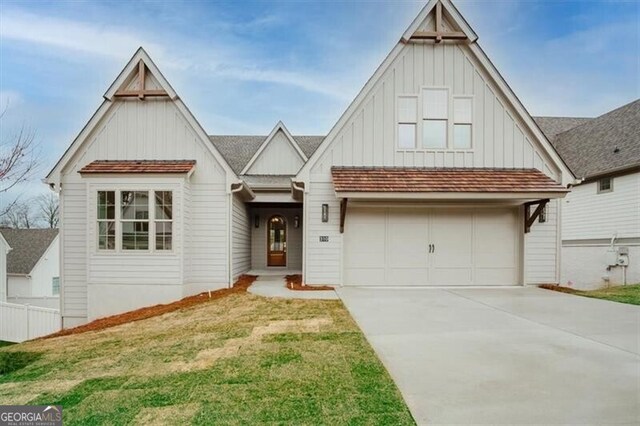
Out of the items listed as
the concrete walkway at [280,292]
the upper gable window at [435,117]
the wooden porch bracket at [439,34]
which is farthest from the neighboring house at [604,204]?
the concrete walkway at [280,292]

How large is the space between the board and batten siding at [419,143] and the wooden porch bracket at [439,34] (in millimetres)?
199

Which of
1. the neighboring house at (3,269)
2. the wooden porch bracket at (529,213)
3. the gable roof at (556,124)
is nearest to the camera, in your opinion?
the wooden porch bracket at (529,213)

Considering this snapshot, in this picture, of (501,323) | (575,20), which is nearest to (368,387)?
(501,323)

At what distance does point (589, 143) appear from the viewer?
55.7 feet

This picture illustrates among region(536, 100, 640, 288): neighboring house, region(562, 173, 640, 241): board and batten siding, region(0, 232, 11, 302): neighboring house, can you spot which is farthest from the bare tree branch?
region(536, 100, 640, 288): neighboring house

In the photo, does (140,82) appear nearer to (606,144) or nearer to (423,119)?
(423,119)

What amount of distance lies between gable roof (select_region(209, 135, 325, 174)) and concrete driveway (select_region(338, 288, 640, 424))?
1115 cm

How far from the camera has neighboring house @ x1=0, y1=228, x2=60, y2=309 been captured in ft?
67.9

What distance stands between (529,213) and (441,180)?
3.07 m

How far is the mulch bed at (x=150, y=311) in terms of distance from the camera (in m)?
8.43

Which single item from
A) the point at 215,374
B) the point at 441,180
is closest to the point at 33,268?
the point at 215,374

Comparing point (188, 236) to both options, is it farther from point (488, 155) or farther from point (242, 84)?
point (242, 84)

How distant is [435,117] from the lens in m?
10.6

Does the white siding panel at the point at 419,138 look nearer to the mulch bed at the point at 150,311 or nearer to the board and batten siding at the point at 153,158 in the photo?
the board and batten siding at the point at 153,158
